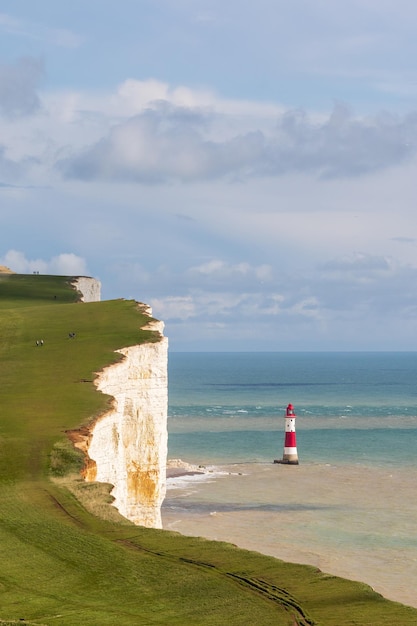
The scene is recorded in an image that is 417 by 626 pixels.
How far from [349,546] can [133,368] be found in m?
13.5

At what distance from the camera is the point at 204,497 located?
61.4 metres

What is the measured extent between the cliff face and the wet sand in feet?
23.3

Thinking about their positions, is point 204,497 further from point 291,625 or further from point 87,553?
point 291,625

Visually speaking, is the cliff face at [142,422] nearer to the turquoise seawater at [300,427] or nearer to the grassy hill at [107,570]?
the grassy hill at [107,570]

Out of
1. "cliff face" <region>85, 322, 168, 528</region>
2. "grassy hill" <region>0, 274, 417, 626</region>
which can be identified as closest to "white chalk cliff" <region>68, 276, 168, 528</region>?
"cliff face" <region>85, 322, 168, 528</region>

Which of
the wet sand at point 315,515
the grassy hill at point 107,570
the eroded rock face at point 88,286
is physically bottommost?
the wet sand at point 315,515

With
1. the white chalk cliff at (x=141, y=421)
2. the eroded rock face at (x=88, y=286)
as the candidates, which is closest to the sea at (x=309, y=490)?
the white chalk cliff at (x=141, y=421)

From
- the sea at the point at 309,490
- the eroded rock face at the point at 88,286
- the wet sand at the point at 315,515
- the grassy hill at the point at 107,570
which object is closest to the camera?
the grassy hill at the point at 107,570

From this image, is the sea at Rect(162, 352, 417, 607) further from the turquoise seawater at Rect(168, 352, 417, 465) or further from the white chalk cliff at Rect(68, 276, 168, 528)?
the white chalk cliff at Rect(68, 276, 168, 528)

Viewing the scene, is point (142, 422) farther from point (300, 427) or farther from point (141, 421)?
point (300, 427)

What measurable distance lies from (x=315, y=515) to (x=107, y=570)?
34714mm

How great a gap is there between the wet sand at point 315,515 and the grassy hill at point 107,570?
47.1 feet

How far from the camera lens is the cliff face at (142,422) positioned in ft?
136

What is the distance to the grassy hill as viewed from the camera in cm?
1966
